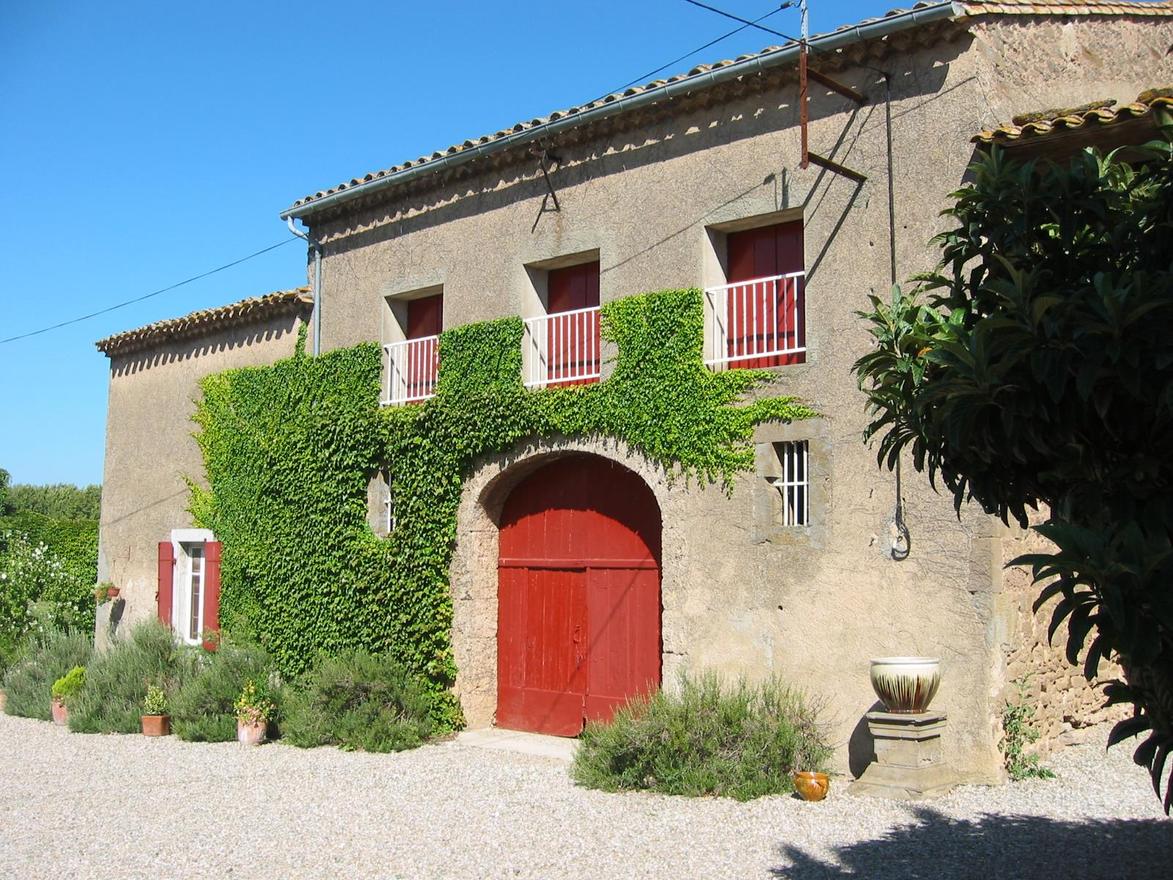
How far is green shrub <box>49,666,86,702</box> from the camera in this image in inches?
533

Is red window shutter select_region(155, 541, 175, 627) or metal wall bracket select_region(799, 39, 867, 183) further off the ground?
metal wall bracket select_region(799, 39, 867, 183)

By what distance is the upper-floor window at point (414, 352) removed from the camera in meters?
12.6

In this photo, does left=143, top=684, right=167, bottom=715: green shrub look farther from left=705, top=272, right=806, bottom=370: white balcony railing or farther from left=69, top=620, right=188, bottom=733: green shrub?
left=705, top=272, right=806, bottom=370: white balcony railing

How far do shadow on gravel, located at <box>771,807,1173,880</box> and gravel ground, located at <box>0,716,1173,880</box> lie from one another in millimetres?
18

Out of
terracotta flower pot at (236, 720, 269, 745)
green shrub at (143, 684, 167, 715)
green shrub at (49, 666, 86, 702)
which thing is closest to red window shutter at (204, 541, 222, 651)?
green shrub at (143, 684, 167, 715)

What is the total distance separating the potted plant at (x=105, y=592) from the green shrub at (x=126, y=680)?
252cm

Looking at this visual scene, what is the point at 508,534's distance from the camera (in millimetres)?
11953

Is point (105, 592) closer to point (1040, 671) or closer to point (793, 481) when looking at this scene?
point (793, 481)

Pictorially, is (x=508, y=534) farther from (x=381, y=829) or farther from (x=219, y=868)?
(x=219, y=868)

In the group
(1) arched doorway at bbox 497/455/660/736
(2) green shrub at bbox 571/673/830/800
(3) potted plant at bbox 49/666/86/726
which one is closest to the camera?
(2) green shrub at bbox 571/673/830/800

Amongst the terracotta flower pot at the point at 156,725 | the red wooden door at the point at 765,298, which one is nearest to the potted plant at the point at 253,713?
the terracotta flower pot at the point at 156,725

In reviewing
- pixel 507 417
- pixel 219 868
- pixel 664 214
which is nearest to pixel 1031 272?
pixel 219 868

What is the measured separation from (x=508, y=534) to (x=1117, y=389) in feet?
28.1

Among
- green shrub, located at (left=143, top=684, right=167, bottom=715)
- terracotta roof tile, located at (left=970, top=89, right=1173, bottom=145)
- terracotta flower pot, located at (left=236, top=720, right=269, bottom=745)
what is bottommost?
terracotta flower pot, located at (left=236, top=720, right=269, bottom=745)
